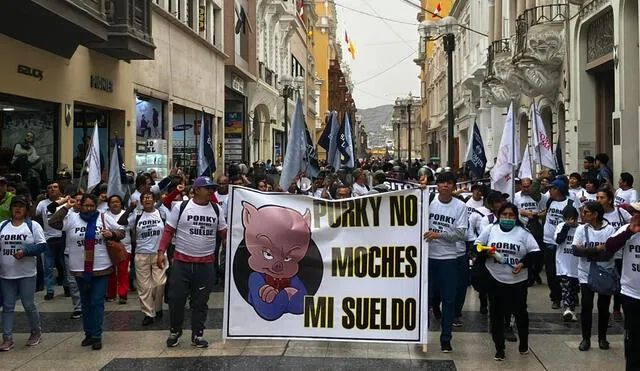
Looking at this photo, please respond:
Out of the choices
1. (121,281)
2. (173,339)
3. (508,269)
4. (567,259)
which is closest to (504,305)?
(508,269)

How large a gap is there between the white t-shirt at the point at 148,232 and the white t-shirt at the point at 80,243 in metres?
0.48

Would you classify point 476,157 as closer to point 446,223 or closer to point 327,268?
point 446,223

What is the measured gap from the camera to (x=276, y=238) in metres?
7.25

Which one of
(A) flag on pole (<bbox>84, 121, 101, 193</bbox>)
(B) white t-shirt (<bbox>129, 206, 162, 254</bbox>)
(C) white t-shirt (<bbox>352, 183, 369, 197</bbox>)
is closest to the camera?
(B) white t-shirt (<bbox>129, 206, 162, 254</bbox>)

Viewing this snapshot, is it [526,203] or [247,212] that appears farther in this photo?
[526,203]

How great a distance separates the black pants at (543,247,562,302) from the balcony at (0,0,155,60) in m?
10.1

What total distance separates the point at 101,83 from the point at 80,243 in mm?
11277

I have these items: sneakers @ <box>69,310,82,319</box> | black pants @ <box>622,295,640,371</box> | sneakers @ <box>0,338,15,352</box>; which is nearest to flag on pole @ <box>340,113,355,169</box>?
sneakers @ <box>69,310,82,319</box>

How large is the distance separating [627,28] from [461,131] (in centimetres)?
2870

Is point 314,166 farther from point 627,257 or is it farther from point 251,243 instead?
point 627,257

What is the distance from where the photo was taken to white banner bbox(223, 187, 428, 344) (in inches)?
278

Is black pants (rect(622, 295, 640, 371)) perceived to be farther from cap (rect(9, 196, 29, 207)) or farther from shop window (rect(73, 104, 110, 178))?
shop window (rect(73, 104, 110, 178))

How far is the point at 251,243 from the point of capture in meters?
7.30

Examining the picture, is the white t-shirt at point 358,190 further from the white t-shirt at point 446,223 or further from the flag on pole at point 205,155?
the white t-shirt at point 446,223
